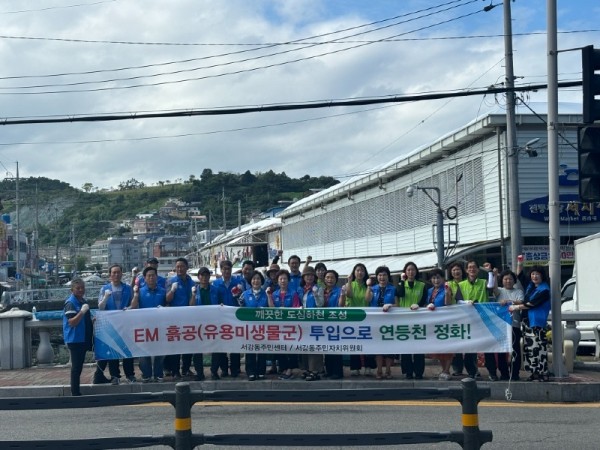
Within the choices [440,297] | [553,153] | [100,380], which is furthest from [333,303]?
[553,153]

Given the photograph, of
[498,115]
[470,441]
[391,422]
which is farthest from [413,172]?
[470,441]

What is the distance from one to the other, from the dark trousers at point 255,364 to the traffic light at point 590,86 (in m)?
6.02

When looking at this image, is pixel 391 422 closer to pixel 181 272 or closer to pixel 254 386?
pixel 254 386

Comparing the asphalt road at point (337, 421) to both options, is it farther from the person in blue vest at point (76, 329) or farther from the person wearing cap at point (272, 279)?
the person wearing cap at point (272, 279)

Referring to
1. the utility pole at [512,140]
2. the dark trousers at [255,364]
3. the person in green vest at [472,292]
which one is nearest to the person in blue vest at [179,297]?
the dark trousers at [255,364]

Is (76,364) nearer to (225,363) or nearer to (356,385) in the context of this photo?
(225,363)

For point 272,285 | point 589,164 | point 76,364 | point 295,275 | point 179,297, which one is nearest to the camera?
point 589,164

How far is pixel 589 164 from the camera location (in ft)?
36.8

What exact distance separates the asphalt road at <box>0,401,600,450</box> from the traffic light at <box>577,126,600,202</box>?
2822mm

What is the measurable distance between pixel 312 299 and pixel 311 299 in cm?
2

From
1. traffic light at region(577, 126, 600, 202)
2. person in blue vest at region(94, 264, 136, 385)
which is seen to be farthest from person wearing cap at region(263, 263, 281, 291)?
traffic light at region(577, 126, 600, 202)

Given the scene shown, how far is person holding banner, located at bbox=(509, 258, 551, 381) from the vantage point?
41.9ft

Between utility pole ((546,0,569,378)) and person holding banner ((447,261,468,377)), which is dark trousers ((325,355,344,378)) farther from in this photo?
utility pole ((546,0,569,378))

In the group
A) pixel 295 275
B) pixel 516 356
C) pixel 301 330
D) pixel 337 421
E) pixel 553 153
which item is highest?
pixel 553 153
